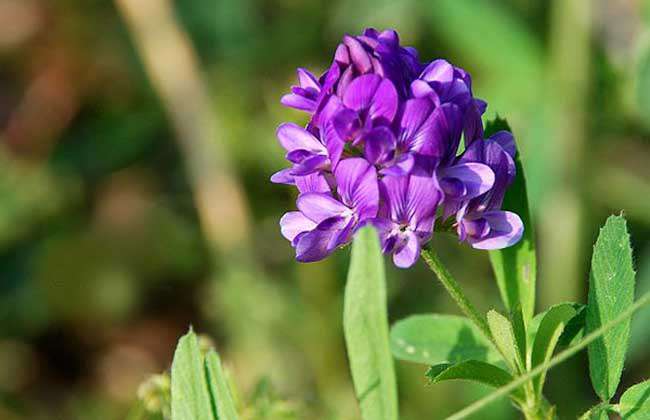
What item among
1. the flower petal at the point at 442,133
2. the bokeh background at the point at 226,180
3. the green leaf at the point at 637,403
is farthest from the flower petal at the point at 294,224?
the bokeh background at the point at 226,180

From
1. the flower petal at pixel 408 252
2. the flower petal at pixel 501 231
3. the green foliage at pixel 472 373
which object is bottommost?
the green foliage at pixel 472 373

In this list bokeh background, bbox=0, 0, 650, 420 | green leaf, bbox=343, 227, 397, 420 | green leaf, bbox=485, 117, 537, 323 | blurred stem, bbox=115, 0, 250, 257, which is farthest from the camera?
blurred stem, bbox=115, 0, 250, 257

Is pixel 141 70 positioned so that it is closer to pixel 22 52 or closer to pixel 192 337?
pixel 22 52

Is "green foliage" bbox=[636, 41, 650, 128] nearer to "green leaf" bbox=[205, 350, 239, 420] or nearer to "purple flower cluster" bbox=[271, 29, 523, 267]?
"purple flower cluster" bbox=[271, 29, 523, 267]

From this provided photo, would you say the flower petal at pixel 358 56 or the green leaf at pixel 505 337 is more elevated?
the flower petal at pixel 358 56

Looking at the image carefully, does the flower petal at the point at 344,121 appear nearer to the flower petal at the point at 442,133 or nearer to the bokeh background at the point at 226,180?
the flower petal at the point at 442,133

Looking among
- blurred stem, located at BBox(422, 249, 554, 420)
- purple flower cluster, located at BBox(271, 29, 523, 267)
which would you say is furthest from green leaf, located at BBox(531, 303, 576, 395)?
purple flower cluster, located at BBox(271, 29, 523, 267)

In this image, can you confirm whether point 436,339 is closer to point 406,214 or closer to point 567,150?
point 406,214
